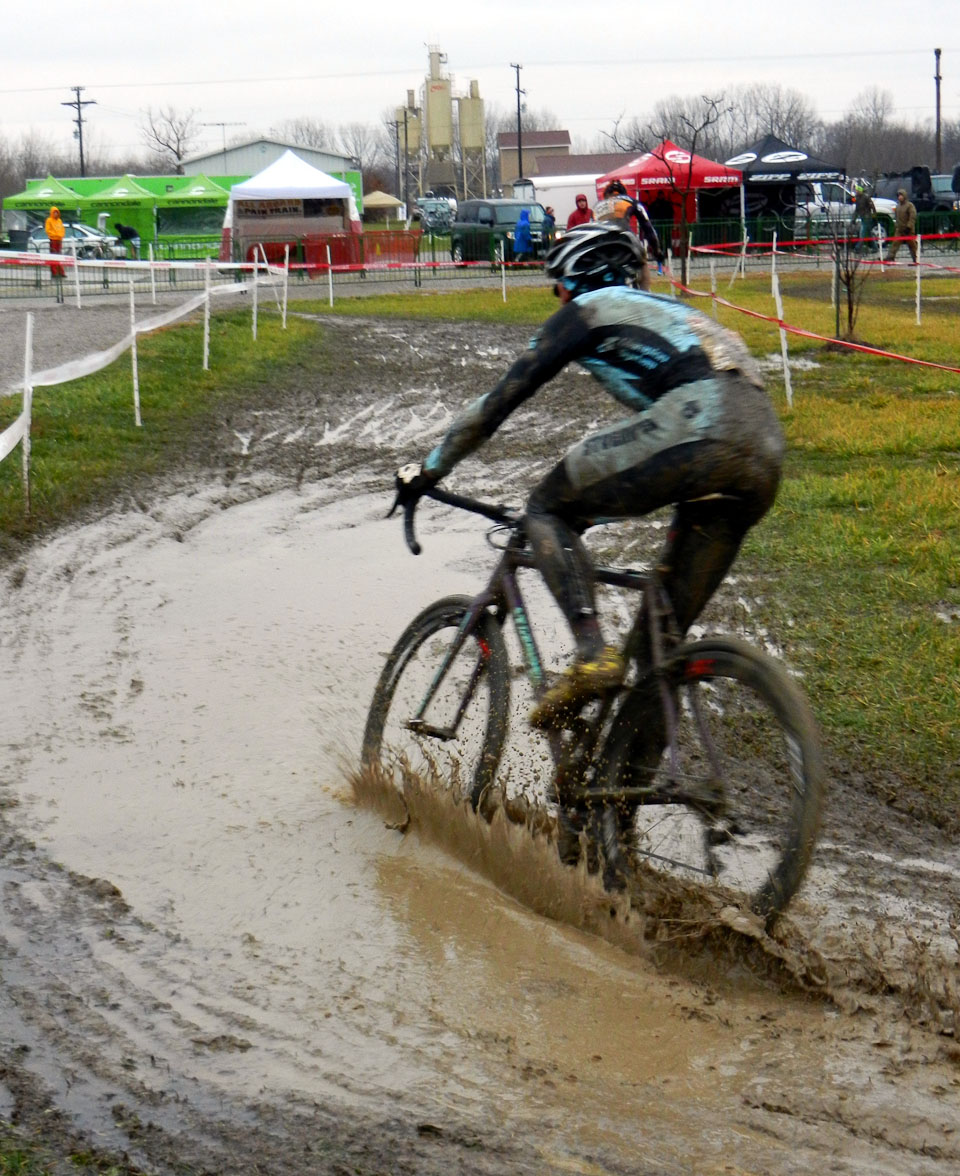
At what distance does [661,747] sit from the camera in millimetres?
3924

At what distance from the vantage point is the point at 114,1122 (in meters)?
2.95

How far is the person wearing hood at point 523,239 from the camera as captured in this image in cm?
3984

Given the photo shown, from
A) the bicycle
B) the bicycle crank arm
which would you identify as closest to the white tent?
the bicycle crank arm

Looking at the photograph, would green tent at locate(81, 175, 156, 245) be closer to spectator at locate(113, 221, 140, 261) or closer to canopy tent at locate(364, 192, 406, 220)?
spectator at locate(113, 221, 140, 261)

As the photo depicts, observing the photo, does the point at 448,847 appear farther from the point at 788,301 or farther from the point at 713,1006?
the point at 788,301

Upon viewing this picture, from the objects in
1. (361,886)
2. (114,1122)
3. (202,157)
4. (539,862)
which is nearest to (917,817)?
(539,862)

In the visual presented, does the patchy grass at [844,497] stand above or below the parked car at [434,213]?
below

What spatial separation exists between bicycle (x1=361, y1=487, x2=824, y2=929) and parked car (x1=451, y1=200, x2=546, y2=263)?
36.7 metres

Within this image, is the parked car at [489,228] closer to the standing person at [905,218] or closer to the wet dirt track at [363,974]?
the standing person at [905,218]

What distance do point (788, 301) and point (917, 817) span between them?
26.0m

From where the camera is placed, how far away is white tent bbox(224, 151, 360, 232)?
144 feet

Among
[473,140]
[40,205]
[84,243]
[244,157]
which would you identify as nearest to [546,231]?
[84,243]

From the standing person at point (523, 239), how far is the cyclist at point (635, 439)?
36768 millimetres

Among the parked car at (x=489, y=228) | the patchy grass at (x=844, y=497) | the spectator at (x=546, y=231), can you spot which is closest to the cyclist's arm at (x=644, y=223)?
the patchy grass at (x=844, y=497)
